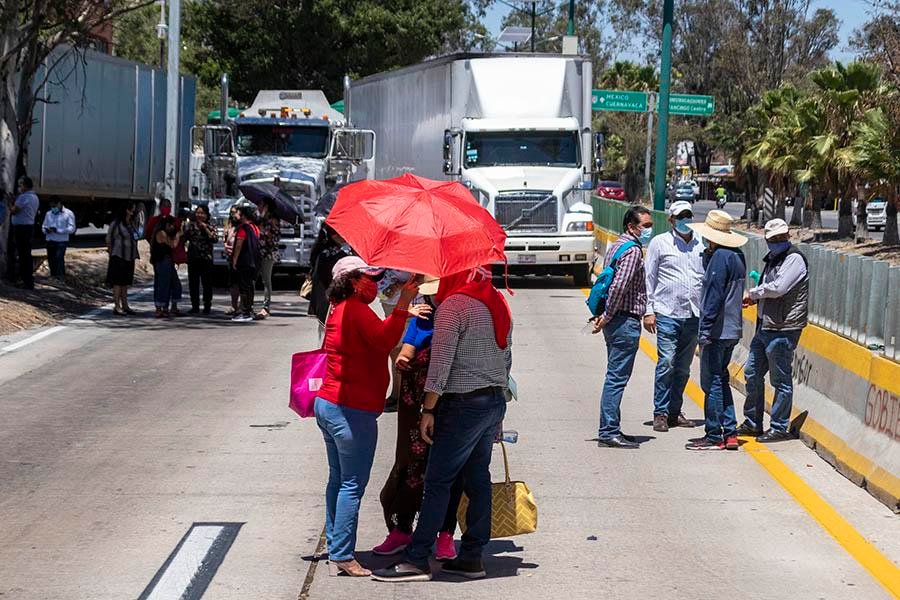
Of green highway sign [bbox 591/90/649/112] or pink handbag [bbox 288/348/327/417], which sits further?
green highway sign [bbox 591/90/649/112]

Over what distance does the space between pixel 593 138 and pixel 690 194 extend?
2078 inches

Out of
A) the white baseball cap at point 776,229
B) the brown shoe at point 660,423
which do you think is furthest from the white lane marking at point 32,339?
the white baseball cap at point 776,229

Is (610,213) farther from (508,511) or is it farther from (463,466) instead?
(463,466)

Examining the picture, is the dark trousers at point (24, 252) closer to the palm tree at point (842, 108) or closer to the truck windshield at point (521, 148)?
the truck windshield at point (521, 148)

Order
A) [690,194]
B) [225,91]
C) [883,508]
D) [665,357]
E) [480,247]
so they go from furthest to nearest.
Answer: [690,194] < [225,91] < [665,357] < [883,508] < [480,247]

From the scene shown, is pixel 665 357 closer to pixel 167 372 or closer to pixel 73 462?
pixel 73 462

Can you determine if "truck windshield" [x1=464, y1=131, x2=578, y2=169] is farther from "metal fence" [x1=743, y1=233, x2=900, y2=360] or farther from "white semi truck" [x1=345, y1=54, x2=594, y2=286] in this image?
"metal fence" [x1=743, y1=233, x2=900, y2=360]

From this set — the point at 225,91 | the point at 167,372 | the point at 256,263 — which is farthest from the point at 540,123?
the point at 167,372

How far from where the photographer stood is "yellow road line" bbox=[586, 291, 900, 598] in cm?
741

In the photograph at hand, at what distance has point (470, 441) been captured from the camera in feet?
22.7

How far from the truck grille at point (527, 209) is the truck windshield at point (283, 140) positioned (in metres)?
3.76

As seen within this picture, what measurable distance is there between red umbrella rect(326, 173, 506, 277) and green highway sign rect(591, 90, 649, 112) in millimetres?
28787

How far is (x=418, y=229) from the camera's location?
22.5 feet

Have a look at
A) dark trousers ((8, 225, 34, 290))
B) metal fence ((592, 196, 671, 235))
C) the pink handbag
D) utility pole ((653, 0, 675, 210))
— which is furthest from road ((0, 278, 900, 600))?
metal fence ((592, 196, 671, 235))
